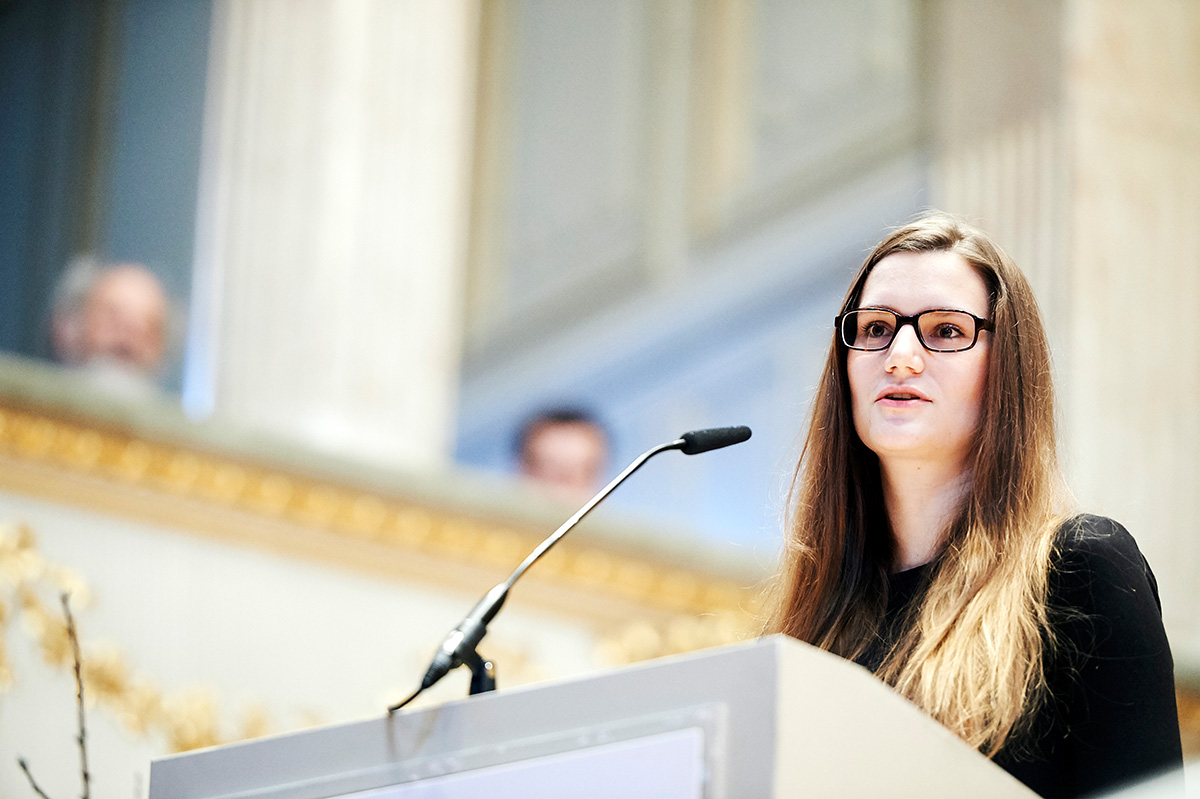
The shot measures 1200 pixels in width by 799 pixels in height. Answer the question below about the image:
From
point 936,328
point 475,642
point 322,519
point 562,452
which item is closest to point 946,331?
point 936,328

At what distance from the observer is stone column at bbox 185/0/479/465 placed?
432 cm

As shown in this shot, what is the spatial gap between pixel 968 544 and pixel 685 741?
56 centimetres

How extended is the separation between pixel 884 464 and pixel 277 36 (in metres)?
3.23

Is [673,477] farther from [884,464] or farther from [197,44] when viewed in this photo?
[884,464]

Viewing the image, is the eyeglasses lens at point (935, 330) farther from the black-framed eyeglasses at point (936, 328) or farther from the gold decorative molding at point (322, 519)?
the gold decorative molding at point (322, 519)

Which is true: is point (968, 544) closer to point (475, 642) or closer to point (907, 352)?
point (907, 352)

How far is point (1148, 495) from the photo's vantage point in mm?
5660

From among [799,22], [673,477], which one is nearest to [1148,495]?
[673,477]

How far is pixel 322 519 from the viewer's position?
3457 mm

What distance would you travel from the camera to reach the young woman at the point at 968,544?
1593 mm

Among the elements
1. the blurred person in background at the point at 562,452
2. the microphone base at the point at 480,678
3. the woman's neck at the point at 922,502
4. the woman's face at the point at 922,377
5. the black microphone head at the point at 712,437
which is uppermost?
the woman's face at the point at 922,377

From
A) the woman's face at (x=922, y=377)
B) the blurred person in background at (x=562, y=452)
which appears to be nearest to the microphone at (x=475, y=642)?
the woman's face at (x=922, y=377)

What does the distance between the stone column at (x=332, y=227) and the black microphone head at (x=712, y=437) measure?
8.02ft

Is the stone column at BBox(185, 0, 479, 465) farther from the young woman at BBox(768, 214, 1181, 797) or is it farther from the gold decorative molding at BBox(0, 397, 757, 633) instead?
the young woman at BBox(768, 214, 1181, 797)
